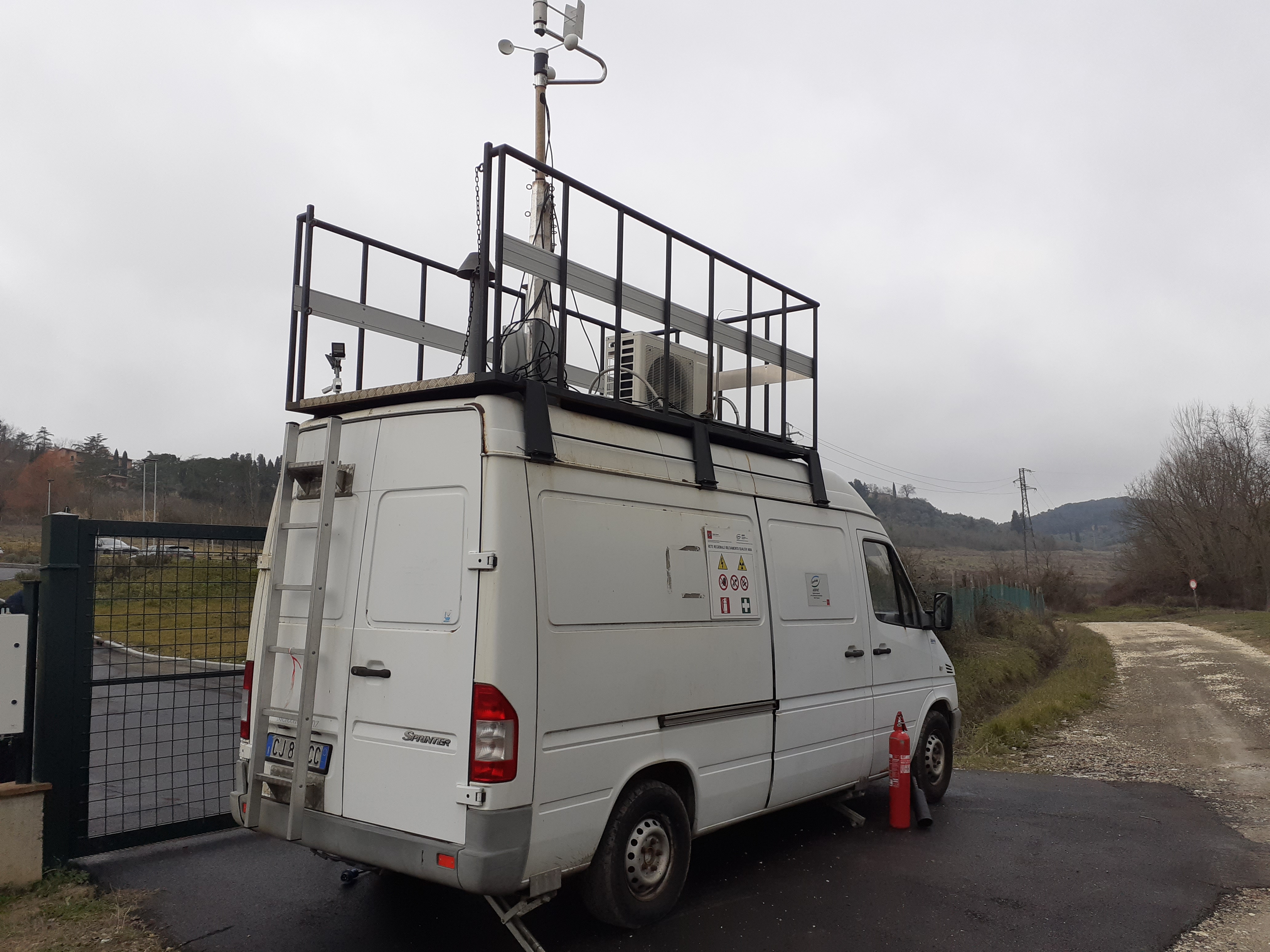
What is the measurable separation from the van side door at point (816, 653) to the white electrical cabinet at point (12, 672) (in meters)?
4.15

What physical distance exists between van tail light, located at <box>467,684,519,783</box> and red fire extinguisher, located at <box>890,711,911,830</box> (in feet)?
11.9

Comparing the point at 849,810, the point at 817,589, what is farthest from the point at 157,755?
the point at 849,810

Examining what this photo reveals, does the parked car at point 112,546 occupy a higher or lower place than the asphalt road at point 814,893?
higher

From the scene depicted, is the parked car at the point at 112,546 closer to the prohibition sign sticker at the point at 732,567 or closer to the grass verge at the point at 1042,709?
the prohibition sign sticker at the point at 732,567

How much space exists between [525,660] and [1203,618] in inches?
1855

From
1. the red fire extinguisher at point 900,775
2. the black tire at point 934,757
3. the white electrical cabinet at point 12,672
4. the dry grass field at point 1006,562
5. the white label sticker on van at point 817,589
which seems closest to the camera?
the white electrical cabinet at point 12,672

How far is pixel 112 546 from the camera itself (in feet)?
17.5

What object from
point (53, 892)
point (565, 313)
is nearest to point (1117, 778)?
point (565, 313)

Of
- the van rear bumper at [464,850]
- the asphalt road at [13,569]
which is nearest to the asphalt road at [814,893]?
the van rear bumper at [464,850]

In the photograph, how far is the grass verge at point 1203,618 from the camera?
93.1ft

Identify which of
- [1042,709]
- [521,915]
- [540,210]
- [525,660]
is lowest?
[1042,709]

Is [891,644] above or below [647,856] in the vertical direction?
above

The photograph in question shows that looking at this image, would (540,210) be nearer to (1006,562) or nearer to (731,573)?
(731,573)

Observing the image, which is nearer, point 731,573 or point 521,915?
point 521,915
